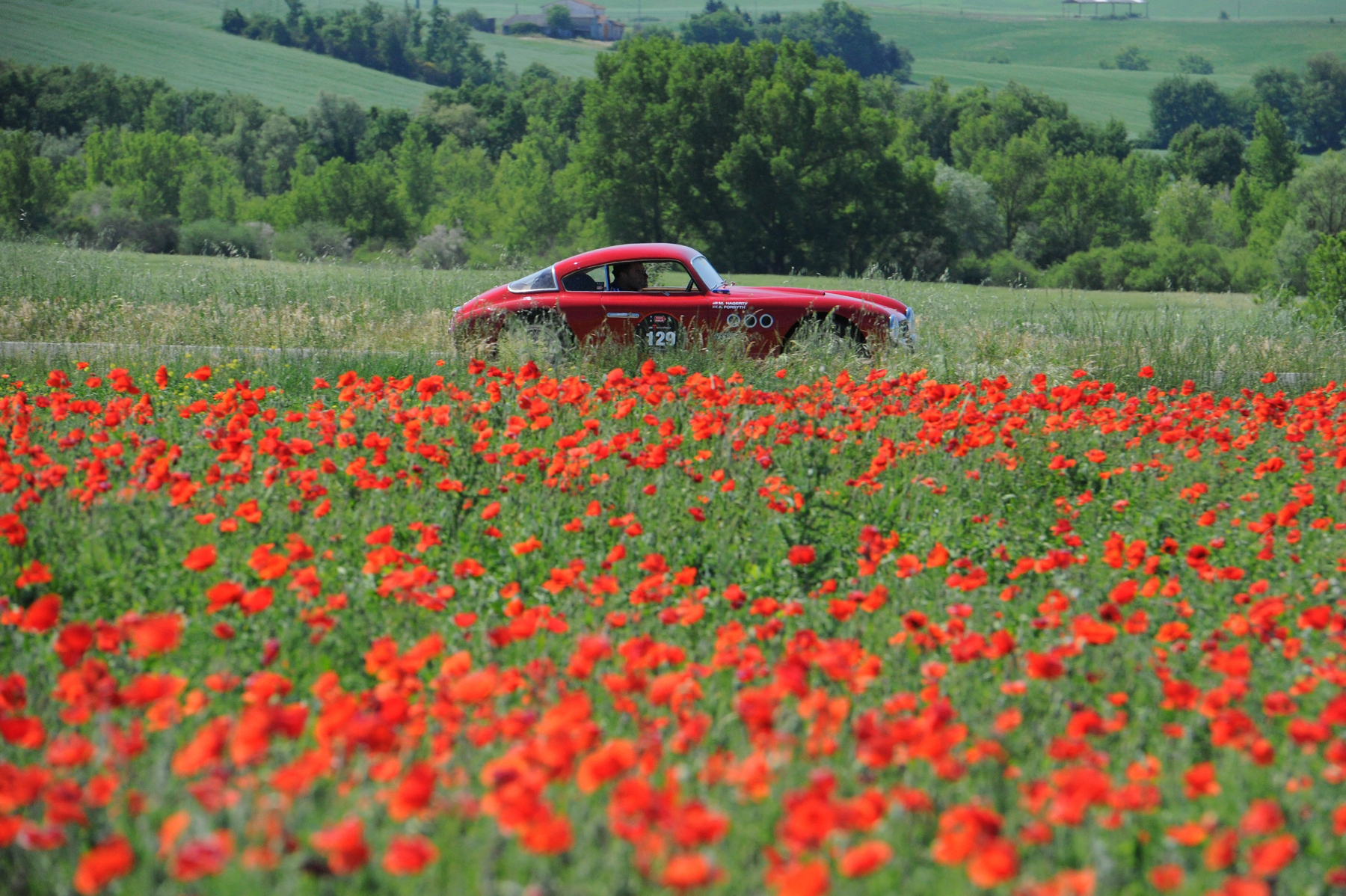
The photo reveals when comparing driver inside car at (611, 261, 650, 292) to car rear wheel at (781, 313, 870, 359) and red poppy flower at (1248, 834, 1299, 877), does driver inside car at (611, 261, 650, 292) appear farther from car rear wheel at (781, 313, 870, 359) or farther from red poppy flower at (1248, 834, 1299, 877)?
red poppy flower at (1248, 834, 1299, 877)

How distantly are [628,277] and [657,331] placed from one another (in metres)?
0.63

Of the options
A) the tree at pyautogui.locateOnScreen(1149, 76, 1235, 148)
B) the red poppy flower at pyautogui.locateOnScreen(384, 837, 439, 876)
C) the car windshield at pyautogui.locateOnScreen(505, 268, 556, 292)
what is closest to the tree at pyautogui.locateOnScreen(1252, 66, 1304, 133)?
the tree at pyautogui.locateOnScreen(1149, 76, 1235, 148)

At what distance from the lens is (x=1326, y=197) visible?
6175 centimetres

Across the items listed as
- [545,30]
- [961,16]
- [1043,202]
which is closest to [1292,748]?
[1043,202]

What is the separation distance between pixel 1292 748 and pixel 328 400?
7.17 meters

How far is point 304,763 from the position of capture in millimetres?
2156

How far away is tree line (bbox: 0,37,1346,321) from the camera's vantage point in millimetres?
57938

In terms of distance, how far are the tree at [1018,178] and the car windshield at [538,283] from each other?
7376 centimetres

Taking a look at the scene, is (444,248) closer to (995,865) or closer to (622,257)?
(622,257)

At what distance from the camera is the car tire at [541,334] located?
10.0 metres

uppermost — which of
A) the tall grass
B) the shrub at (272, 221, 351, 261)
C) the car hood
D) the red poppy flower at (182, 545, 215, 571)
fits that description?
the red poppy flower at (182, 545, 215, 571)

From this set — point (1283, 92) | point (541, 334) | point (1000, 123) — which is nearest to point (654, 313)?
point (541, 334)

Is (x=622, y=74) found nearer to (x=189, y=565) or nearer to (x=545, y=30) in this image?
(x=189, y=565)

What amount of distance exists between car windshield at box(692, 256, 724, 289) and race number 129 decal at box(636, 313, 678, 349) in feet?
1.65
